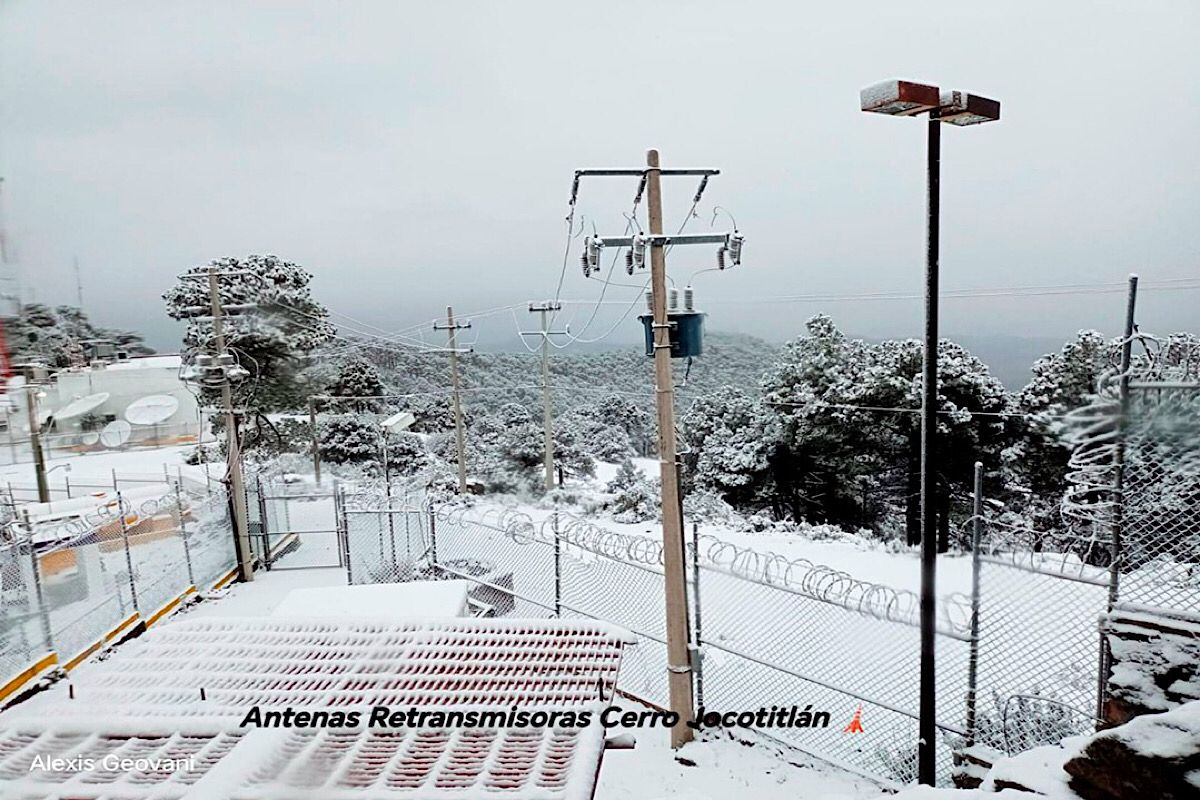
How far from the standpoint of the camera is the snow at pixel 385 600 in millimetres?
2898

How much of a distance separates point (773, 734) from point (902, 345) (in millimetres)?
5276

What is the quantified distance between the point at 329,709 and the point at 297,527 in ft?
19.0

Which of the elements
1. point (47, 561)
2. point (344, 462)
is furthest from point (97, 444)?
point (344, 462)

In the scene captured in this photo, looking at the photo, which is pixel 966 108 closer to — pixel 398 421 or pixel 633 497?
pixel 633 497

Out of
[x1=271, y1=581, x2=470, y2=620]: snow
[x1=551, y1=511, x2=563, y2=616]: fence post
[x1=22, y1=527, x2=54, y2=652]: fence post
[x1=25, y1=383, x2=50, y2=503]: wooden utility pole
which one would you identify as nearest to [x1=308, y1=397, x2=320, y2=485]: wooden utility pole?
[x1=22, y1=527, x2=54, y2=652]: fence post

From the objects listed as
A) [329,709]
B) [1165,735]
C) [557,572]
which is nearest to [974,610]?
[1165,735]

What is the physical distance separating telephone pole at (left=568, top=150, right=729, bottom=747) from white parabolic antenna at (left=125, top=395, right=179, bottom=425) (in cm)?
167

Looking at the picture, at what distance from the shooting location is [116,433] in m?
1.63

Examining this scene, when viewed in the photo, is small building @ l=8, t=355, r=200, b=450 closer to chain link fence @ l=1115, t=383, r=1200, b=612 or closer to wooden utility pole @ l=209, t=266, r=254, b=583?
chain link fence @ l=1115, t=383, r=1200, b=612

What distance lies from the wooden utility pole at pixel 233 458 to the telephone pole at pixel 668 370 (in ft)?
12.5

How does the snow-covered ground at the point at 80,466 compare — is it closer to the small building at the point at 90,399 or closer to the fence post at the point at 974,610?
the small building at the point at 90,399

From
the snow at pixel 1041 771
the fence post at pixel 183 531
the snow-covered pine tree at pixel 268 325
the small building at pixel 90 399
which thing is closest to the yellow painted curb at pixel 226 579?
the fence post at pixel 183 531

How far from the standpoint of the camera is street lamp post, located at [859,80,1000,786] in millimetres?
1699

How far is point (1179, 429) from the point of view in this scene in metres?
0.72
